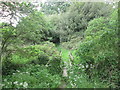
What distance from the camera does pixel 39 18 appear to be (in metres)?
2.13

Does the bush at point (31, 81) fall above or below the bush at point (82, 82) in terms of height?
above

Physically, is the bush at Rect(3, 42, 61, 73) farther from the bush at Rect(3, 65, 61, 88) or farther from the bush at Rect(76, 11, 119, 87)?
the bush at Rect(76, 11, 119, 87)

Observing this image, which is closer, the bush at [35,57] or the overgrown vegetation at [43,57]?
the overgrown vegetation at [43,57]

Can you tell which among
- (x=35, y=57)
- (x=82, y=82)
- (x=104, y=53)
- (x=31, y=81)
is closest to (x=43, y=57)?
(x=35, y=57)

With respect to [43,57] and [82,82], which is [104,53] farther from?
[43,57]

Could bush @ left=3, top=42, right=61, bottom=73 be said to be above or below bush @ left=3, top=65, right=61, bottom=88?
above

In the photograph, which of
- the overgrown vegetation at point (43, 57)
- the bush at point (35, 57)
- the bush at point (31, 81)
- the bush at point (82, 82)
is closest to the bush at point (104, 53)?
the overgrown vegetation at point (43, 57)

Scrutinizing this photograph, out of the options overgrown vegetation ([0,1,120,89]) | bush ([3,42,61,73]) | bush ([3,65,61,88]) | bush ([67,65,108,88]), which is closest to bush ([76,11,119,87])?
overgrown vegetation ([0,1,120,89])

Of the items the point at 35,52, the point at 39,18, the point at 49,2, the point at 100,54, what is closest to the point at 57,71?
the point at 35,52

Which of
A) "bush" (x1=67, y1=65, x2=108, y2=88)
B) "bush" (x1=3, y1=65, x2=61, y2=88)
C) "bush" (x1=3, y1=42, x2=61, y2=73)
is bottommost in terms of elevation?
"bush" (x1=67, y1=65, x2=108, y2=88)

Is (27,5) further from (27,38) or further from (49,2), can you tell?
(49,2)

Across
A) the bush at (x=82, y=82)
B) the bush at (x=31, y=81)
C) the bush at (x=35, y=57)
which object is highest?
the bush at (x=35, y=57)

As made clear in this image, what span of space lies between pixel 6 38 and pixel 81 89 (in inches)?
57.3

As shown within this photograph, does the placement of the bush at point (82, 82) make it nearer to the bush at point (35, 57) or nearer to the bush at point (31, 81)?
the bush at point (31, 81)
